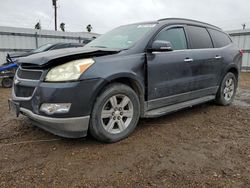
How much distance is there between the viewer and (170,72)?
365 cm

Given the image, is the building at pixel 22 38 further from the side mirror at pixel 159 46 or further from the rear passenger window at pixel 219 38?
the side mirror at pixel 159 46

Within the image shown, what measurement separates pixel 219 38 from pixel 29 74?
3.89 metres

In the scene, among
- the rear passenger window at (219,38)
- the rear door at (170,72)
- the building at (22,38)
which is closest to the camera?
the rear door at (170,72)

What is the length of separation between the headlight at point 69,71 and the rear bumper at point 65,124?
0.46m

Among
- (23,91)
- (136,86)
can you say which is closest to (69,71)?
(23,91)

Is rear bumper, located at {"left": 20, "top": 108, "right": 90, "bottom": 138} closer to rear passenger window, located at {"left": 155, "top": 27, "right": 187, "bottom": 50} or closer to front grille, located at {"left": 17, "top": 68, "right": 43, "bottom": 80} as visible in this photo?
front grille, located at {"left": 17, "top": 68, "right": 43, "bottom": 80}

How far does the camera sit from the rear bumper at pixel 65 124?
271cm

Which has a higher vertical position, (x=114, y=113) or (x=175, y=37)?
(x=175, y=37)

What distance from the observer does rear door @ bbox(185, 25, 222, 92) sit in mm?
4146

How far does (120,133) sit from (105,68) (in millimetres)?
910

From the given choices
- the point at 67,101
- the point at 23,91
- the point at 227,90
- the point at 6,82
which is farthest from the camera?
the point at 6,82

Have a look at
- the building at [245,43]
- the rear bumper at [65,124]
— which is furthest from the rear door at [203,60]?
the building at [245,43]

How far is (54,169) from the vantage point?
8.04 feet

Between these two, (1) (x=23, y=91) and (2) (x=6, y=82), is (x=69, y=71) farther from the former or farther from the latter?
(2) (x=6, y=82)
